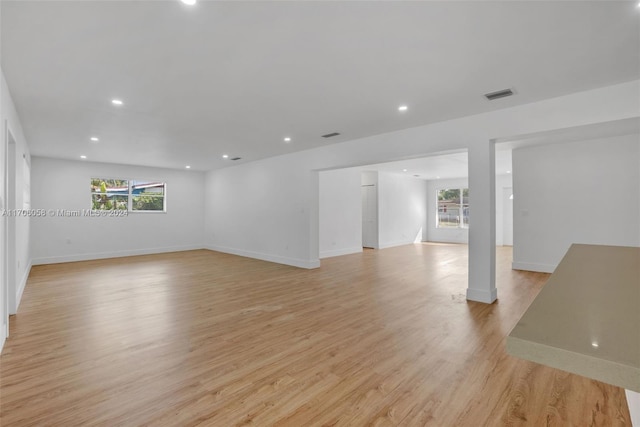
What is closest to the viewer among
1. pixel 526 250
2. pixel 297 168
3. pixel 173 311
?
pixel 173 311

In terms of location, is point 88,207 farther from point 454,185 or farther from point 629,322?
point 454,185

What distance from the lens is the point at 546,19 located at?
2107 mm

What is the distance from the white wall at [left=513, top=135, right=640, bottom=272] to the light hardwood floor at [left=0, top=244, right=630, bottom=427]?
1724 millimetres

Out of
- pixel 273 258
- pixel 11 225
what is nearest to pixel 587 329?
pixel 11 225

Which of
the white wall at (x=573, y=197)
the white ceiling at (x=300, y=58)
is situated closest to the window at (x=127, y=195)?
the white ceiling at (x=300, y=58)

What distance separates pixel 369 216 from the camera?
10234 millimetres

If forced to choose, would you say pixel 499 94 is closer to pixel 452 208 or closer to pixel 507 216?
pixel 507 216

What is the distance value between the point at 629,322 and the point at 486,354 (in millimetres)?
2437

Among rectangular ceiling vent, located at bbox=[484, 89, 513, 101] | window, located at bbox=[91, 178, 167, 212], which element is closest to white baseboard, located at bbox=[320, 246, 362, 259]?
window, located at bbox=[91, 178, 167, 212]

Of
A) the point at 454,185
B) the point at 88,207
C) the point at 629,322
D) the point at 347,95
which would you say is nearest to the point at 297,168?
the point at 347,95

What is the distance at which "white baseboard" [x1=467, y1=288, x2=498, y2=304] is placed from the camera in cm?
411

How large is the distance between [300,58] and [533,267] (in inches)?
246

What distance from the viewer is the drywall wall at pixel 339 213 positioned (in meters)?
8.20

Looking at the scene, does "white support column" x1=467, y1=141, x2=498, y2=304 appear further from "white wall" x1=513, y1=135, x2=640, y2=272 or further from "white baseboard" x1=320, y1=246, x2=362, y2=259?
"white baseboard" x1=320, y1=246, x2=362, y2=259
